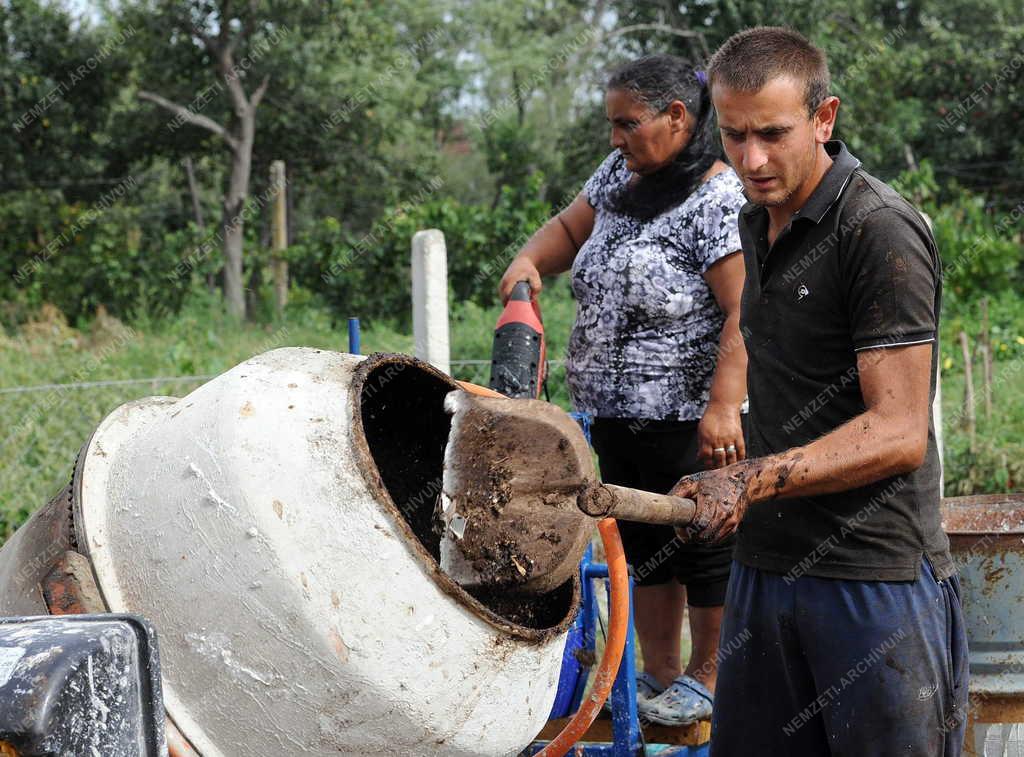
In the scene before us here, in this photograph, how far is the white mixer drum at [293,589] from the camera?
6.09ft

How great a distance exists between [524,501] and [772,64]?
995mm

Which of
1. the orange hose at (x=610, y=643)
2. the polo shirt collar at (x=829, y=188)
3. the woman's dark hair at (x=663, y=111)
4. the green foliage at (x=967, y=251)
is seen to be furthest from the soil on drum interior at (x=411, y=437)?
the green foliage at (x=967, y=251)

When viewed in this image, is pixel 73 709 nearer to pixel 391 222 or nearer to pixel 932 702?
pixel 932 702

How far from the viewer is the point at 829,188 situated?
2.24 metres

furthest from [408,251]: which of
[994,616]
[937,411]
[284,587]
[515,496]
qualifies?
[284,587]

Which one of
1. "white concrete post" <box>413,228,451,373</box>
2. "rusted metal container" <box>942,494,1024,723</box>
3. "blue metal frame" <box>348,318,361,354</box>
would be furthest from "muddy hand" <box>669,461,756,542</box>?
"white concrete post" <box>413,228,451,373</box>

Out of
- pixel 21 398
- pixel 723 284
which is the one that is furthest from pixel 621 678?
pixel 21 398

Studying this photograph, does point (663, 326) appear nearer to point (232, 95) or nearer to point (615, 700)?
point (615, 700)

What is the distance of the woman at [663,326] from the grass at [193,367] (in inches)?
107

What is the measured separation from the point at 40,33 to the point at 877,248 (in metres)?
15.2

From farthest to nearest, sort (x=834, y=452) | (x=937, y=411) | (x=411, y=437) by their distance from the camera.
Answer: (x=937, y=411)
(x=411, y=437)
(x=834, y=452)

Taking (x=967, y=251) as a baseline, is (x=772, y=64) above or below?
above

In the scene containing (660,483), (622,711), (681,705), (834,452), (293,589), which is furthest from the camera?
(660,483)

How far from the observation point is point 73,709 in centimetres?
138
